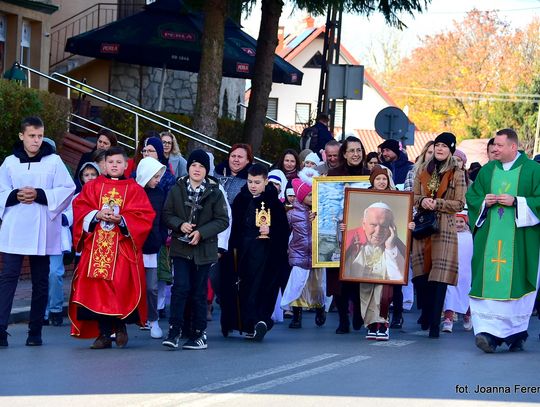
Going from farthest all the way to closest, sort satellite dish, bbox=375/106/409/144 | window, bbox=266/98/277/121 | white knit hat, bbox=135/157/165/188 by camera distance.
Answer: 1. window, bbox=266/98/277/121
2. satellite dish, bbox=375/106/409/144
3. white knit hat, bbox=135/157/165/188

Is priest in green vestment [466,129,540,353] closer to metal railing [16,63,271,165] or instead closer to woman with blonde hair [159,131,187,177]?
woman with blonde hair [159,131,187,177]

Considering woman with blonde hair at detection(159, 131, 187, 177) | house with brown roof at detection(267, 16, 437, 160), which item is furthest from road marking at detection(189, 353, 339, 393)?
house with brown roof at detection(267, 16, 437, 160)

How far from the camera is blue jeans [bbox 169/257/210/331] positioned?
12148 mm

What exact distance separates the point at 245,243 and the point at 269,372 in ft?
9.46

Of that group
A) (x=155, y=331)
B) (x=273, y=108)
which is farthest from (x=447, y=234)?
(x=273, y=108)

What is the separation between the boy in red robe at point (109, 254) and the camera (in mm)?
11992

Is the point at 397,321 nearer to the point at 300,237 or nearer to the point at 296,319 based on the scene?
the point at 296,319

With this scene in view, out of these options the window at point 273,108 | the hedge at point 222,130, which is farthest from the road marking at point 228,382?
the window at point 273,108

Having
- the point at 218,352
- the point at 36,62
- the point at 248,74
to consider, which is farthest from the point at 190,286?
the point at 36,62

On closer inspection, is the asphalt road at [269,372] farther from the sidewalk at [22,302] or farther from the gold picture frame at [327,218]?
the gold picture frame at [327,218]

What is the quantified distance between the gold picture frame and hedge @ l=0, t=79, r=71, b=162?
5512 millimetres

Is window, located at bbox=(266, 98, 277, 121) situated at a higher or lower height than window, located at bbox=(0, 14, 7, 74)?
higher

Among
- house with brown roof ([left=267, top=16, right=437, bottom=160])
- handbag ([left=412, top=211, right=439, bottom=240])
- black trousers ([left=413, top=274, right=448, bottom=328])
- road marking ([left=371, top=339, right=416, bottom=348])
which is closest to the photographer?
road marking ([left=371, top=339, right=416, bottom=348])

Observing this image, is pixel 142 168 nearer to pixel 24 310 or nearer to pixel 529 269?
pixel 24 310
